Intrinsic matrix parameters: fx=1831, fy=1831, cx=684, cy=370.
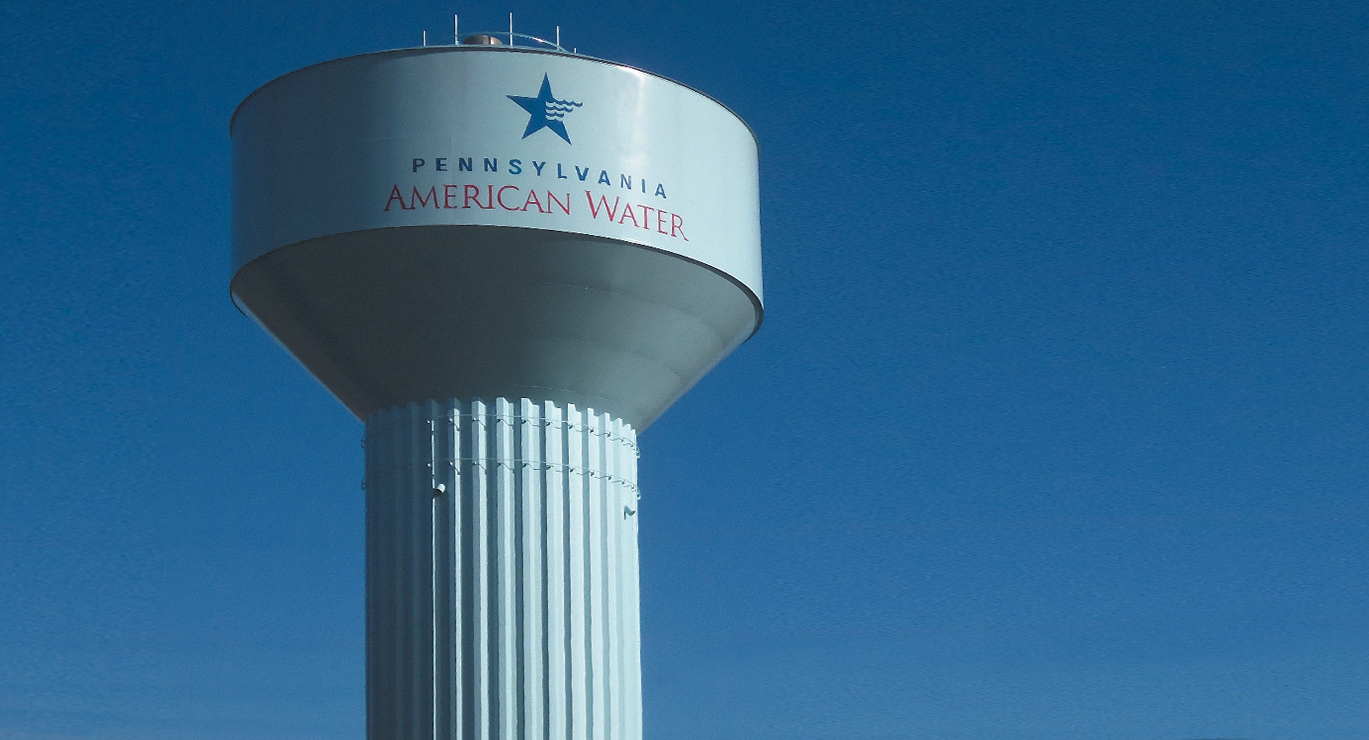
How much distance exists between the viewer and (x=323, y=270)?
16250mm

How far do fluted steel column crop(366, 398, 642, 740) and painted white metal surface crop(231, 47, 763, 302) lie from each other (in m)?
1.99

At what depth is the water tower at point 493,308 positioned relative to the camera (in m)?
15.9

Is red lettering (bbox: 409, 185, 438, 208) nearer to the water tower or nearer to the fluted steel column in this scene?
the water tower

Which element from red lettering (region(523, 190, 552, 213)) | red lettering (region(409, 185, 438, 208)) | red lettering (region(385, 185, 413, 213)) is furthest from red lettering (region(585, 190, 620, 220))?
red lettering (region(385, 185, 413, 213))

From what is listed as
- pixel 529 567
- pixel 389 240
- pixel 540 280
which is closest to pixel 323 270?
pixel 389 240

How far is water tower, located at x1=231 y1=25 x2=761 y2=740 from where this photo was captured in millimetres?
15945

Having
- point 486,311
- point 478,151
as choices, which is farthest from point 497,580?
point 478,151

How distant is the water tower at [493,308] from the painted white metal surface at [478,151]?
0.02m

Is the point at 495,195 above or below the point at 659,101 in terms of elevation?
Answer: below

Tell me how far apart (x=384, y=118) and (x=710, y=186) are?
3.03m

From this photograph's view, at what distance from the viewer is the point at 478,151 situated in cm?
1588

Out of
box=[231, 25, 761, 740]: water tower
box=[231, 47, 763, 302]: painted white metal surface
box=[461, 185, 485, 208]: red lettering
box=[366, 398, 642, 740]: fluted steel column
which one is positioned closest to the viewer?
box=[461, 185, 485, 208]: red lettering

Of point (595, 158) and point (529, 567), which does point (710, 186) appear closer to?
point (595, 158)

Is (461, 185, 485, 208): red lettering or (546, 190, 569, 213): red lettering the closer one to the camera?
(461, 185, 485, 208): red lettering
